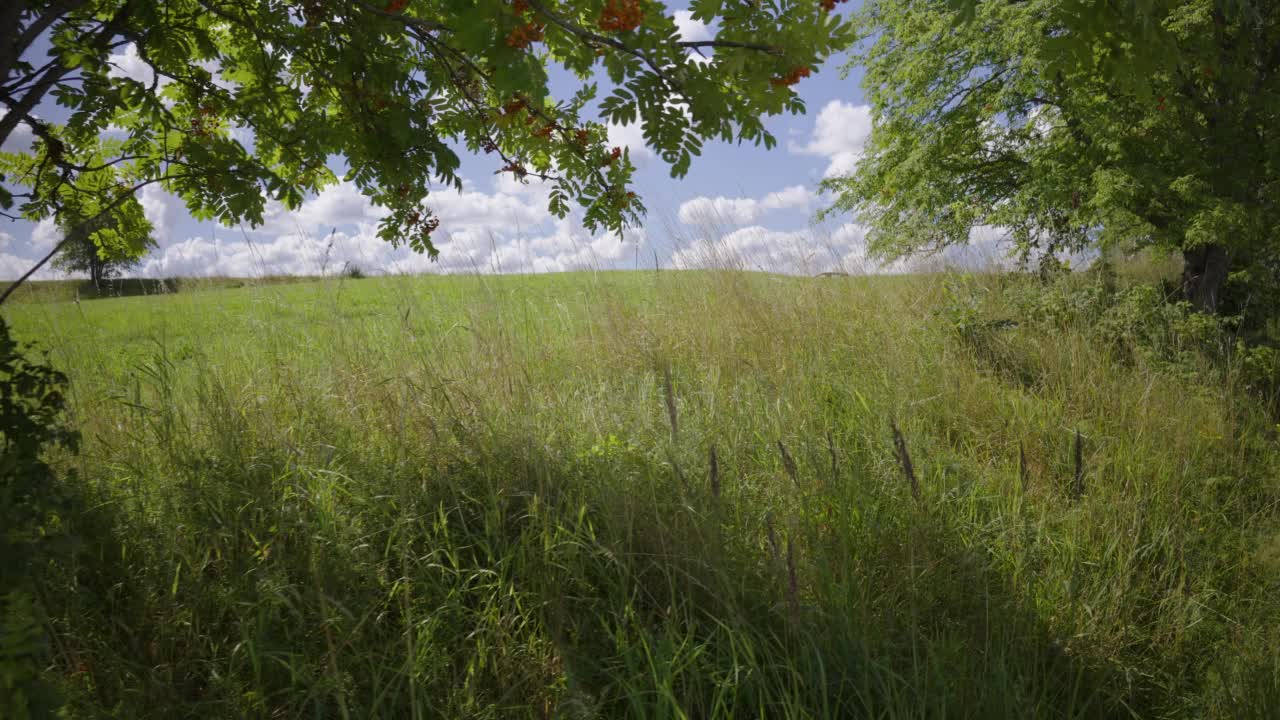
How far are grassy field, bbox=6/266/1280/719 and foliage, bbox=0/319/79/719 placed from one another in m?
0.21

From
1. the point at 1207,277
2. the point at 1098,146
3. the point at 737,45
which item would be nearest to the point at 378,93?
the point at 737,45

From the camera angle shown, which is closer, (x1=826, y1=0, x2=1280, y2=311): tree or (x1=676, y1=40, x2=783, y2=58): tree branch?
(x1=676, y1=40, x2=783, y2=58): tree branch

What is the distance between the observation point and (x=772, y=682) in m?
1.84

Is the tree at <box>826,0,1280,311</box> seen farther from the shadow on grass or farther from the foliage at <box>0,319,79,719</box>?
the foliage at <box>0,319,79,719</box>

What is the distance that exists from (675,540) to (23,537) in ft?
5.47

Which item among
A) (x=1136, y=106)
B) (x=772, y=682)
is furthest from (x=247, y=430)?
(x=1136, y=106)

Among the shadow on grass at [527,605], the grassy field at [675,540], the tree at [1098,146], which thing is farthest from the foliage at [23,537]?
the tree at [1098,146]

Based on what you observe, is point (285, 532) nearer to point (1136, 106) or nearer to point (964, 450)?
point (964, 450)

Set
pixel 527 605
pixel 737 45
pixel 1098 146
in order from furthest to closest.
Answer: pixel 1098 146 < pixel 527 605 < pixel 737 45

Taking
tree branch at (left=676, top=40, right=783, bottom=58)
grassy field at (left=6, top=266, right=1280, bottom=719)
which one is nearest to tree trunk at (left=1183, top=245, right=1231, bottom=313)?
grassy field at (left=6, top=266, right=1280, bottom=719)

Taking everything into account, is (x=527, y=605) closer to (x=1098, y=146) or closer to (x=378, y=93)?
(x=378, y=93)

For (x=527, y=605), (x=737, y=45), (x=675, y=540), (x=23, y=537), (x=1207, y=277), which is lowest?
(x=527, y=605)

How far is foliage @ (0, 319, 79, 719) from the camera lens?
0.90 metres

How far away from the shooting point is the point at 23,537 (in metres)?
1.26
